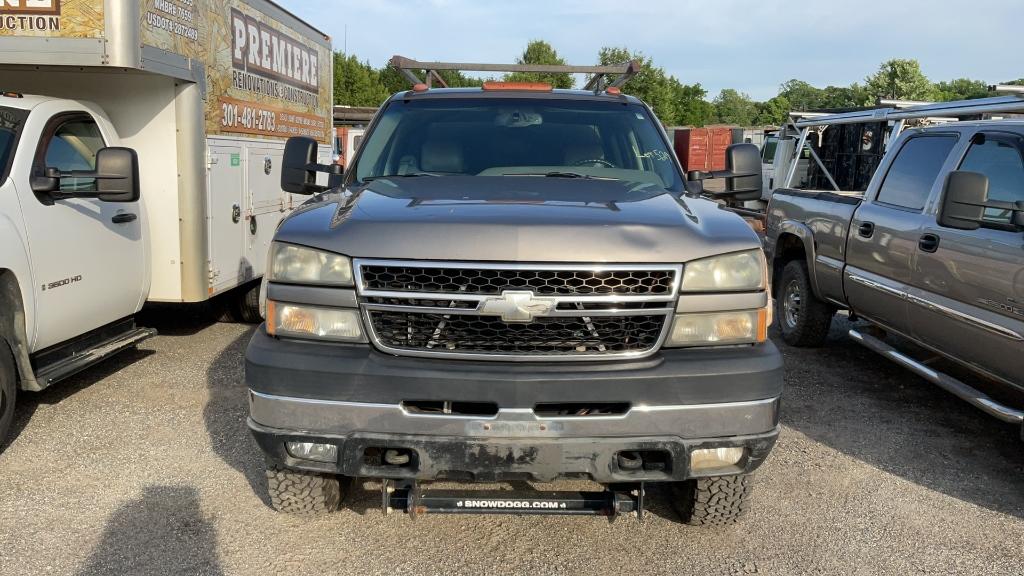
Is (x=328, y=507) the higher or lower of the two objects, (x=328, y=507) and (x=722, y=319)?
the lower

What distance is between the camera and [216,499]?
4.07 meters

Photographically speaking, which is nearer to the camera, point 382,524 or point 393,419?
point 393,419

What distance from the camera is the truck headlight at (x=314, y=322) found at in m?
3.15

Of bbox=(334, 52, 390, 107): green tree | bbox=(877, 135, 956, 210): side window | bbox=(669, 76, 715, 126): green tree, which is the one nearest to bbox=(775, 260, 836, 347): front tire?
bbox=(877, 135, 956, 210): side window

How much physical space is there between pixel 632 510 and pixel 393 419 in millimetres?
1029

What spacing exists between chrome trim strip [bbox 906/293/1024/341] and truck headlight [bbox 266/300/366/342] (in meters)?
3.36

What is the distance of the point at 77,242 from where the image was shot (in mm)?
5359

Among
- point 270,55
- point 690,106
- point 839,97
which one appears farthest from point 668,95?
point 270,55

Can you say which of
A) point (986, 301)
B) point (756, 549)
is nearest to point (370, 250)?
point (756, 549)

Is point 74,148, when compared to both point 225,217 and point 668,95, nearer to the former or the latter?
point 225,217

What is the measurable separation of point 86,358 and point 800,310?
5.60m

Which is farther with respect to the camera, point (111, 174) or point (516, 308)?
point (111, 174)

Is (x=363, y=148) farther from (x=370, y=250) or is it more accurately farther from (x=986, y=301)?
(x=986, y=301)

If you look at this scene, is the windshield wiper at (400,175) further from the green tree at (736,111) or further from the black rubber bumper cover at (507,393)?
the green tree at (736,111)
